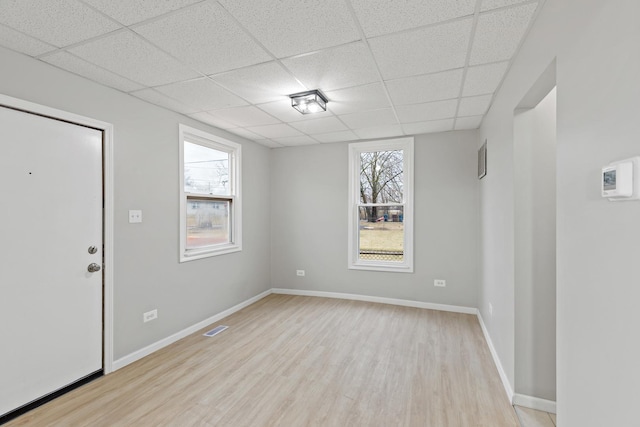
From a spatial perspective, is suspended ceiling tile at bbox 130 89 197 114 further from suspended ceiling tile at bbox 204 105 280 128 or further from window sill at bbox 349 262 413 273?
window sill at bbox 349 262 413 273

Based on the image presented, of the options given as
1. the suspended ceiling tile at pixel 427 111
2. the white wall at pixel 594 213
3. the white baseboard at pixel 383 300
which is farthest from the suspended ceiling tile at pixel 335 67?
the white baseboard at pixel 383 300

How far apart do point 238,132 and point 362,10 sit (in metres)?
2.88

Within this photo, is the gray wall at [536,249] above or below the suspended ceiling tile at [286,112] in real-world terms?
below

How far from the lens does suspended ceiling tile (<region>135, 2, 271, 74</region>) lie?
169 centimetres

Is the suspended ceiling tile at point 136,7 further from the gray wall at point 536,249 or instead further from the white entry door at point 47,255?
the gray wall at point 536,249

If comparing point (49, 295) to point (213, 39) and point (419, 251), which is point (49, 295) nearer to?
point (213, 39)

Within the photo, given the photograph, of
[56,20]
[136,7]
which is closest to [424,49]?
[136,7]

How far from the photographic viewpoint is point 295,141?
15.5 feet

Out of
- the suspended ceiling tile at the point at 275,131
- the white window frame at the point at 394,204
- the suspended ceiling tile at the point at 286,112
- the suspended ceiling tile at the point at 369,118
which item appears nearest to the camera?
the suspended ceiling tile at the point at 286,112

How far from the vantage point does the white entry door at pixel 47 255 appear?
6.63 feet

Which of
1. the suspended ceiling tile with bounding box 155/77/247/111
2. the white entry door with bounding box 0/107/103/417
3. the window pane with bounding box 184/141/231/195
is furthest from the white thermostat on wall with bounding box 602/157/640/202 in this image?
the window pane with bounding box 184/141/231/195

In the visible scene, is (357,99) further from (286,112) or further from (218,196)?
(218,196)

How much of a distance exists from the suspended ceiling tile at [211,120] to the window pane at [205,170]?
331mm

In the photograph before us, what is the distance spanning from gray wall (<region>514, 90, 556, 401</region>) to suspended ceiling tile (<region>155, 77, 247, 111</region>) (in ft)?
8.20
